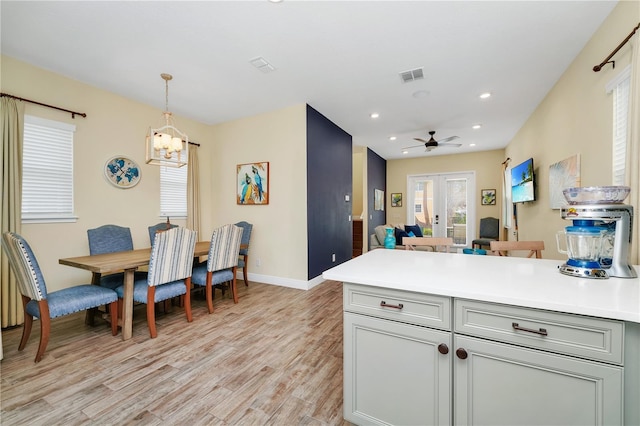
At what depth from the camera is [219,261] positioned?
303cm

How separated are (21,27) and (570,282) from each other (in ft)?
14.5

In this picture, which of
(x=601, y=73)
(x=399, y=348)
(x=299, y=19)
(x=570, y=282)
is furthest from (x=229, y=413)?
(x=601, y=73)

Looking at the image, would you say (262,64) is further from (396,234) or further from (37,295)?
(396,234)

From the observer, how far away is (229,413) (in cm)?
155

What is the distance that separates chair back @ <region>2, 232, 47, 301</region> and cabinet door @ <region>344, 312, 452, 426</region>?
2.41m

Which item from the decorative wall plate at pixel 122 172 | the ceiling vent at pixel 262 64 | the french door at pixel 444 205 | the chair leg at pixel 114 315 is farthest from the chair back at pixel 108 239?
the french door at pixel 444 205

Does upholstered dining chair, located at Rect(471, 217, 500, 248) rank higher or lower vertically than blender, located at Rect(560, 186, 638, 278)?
lower

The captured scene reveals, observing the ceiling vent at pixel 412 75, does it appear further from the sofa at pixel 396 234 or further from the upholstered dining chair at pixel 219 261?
the sofa at pixel 396 234

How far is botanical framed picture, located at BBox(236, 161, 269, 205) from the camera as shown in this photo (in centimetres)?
427

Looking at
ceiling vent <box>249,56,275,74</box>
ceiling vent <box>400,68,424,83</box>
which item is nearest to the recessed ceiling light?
ceiling vent <box>400,68,424,83</box>

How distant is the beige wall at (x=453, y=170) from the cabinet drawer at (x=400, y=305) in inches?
285

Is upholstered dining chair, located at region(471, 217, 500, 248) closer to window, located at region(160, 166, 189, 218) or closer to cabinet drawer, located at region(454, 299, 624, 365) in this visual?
cabinet drawer, located at region(454, 299, 624, 365)

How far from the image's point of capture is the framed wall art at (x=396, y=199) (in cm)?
825

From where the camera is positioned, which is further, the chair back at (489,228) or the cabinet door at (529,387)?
the chair back at (489,228)
